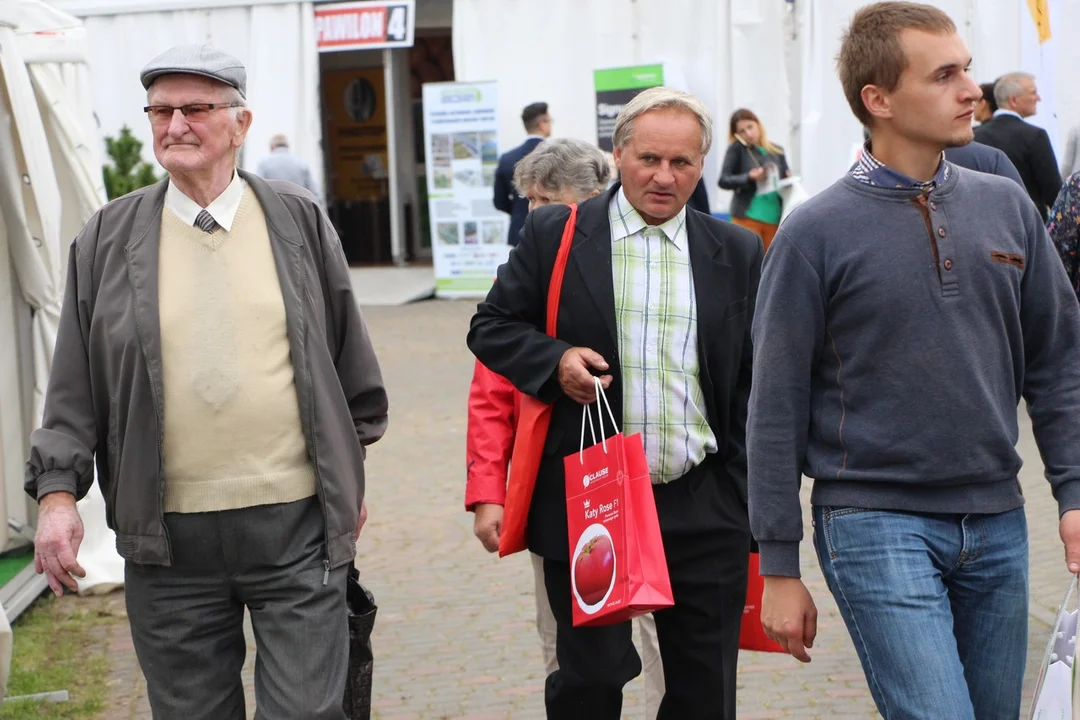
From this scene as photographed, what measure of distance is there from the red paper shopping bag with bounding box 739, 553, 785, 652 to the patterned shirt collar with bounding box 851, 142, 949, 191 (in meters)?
1.27

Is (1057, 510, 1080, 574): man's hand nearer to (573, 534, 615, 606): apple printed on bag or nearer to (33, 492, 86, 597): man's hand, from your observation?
(573, 534, 615, 606): apple printed on bag

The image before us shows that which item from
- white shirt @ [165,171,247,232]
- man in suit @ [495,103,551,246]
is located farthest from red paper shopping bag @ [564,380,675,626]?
man in suit @ [495,103,551,246]

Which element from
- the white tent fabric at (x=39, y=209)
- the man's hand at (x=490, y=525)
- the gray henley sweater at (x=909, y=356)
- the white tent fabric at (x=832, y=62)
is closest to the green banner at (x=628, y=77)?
the white tent fabric at (x=832, y=62)

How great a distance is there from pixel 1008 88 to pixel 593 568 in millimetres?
7978

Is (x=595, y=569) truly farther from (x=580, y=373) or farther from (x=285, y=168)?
(x=285, y=168)

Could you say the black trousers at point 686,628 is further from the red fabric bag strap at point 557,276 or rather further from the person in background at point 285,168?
the person in background at point 285,168

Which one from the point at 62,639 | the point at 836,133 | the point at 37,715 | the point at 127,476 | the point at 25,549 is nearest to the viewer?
the point at 127,476

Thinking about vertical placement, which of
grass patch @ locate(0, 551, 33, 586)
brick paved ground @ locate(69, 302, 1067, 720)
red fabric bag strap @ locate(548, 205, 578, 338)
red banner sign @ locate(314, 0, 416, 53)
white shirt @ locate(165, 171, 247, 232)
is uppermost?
red banner sign @ locate(314, 0, 416, 53)

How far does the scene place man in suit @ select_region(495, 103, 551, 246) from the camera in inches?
479

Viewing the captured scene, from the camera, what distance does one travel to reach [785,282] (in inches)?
114

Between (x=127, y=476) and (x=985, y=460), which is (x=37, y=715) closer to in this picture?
(x=127, y=476)

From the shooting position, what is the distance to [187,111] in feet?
11.1

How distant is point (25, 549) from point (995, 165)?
4.85 metres

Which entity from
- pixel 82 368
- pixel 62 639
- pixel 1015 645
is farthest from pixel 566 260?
pixel 62 639
